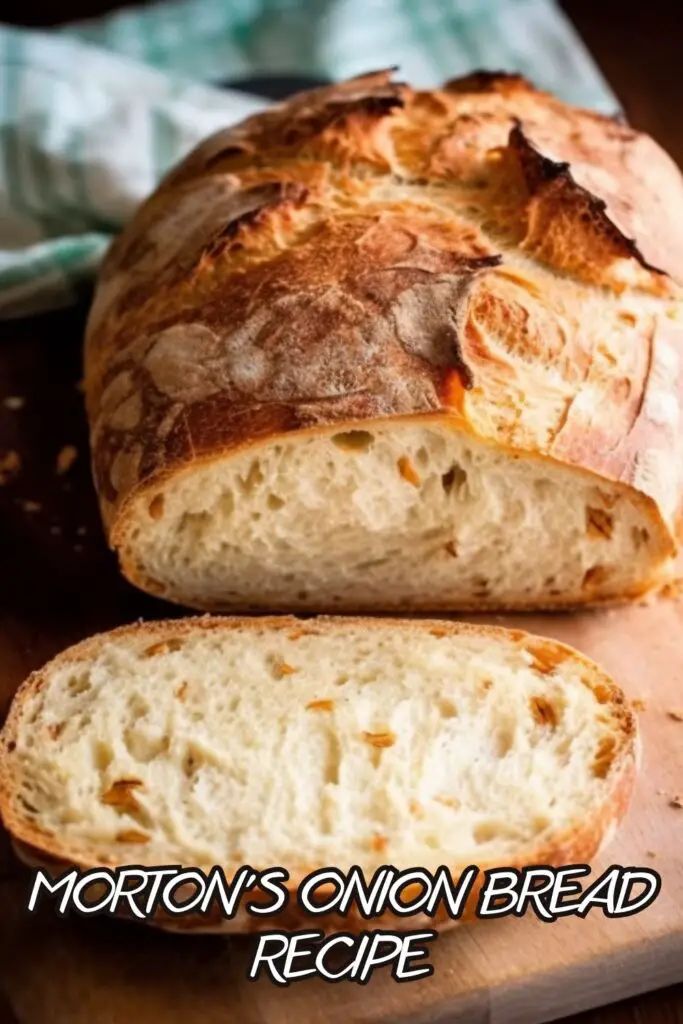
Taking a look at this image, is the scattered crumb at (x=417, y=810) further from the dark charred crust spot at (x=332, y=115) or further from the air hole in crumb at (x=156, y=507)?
the dark charred crust spot at (x=332, y=115)

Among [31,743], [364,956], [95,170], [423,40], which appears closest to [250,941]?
[364,956]

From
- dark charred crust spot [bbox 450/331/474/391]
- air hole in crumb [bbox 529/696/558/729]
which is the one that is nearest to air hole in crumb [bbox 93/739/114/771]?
air hole in crumb [bbox 529/696/558/729]

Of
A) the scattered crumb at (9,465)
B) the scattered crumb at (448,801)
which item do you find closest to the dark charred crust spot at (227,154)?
the scattered crumb at (9,465)

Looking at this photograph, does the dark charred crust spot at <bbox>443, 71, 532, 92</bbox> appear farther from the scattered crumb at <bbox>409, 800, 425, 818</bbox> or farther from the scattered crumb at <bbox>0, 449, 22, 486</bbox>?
the scattered crumb at <bbox>409, 800, 425, 818</bbox>

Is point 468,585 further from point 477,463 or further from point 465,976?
point 465,976

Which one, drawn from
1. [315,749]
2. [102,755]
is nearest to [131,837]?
[102,755]
